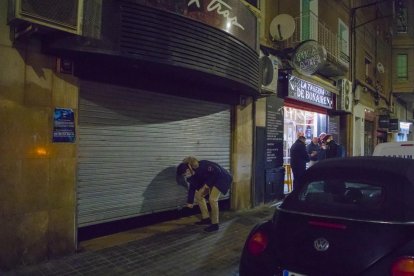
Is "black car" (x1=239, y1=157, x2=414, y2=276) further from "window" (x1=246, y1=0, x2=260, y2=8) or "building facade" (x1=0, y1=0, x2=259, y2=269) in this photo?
"window" (x1=246, y1=0, x2=260, y2=8)

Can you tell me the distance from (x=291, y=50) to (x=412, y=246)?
826 centimetres

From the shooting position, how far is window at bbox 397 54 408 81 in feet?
79.6

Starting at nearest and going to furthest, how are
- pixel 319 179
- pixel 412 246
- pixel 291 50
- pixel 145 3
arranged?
1. pixel 412 246
2. pixel 319 179
3. pixel 145 3
4. pixel 291 50

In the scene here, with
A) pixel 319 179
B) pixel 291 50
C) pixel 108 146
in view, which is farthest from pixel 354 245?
pixel 291 50

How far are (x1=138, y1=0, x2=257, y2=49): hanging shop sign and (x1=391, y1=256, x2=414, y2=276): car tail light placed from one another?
4.60 metres

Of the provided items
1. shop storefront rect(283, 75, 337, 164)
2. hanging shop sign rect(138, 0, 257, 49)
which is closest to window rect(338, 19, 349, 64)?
shop storefront rect(283, 75, 337, 164)

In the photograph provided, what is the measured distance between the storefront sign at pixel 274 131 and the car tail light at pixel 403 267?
6.93 m

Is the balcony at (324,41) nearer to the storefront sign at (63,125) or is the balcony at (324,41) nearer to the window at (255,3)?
the window at (255,3)

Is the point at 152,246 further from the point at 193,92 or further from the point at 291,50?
the point at 291,50

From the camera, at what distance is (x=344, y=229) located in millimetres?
2814

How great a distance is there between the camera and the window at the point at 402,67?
2427cm

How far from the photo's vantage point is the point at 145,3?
5.36 metres

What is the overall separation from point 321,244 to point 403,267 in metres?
0.57

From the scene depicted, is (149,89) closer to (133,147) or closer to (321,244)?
(133,147)
